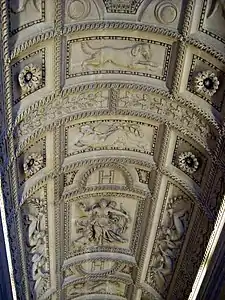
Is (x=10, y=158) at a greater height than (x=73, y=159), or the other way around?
(x=73, y=159)

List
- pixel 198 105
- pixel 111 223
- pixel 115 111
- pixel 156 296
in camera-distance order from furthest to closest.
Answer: pixel 156 296
pixel 111 223
pixel 115 111
pixel 198 105

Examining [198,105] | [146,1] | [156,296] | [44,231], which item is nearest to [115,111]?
[198,105]

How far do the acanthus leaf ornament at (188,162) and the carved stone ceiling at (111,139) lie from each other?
22 millimetres

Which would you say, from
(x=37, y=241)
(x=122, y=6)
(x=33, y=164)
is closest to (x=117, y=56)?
(x=122, y=6)

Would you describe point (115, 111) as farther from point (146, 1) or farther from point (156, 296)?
point (156, 296)

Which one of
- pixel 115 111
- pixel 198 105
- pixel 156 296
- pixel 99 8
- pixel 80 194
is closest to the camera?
pixel 99 8

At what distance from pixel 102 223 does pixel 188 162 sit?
8.58 ft

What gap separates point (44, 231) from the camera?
1199 centimetres

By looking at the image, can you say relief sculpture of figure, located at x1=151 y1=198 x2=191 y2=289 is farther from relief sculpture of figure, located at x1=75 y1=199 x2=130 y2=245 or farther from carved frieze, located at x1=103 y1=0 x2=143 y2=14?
carved frieze, located at x1=103 y1=0 x2=143 y2=14

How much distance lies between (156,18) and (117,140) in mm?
2544

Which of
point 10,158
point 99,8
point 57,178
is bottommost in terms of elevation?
point 10,158

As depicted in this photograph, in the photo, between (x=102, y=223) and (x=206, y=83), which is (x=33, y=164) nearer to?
(x=102, y=223)

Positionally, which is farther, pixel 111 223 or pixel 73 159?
pixel 111 223

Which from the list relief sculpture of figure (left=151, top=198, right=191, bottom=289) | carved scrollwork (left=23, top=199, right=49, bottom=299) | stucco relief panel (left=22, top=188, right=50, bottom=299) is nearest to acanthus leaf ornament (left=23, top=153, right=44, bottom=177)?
stucco relief panel (left=22, top=188, right=50, bottom=299)
